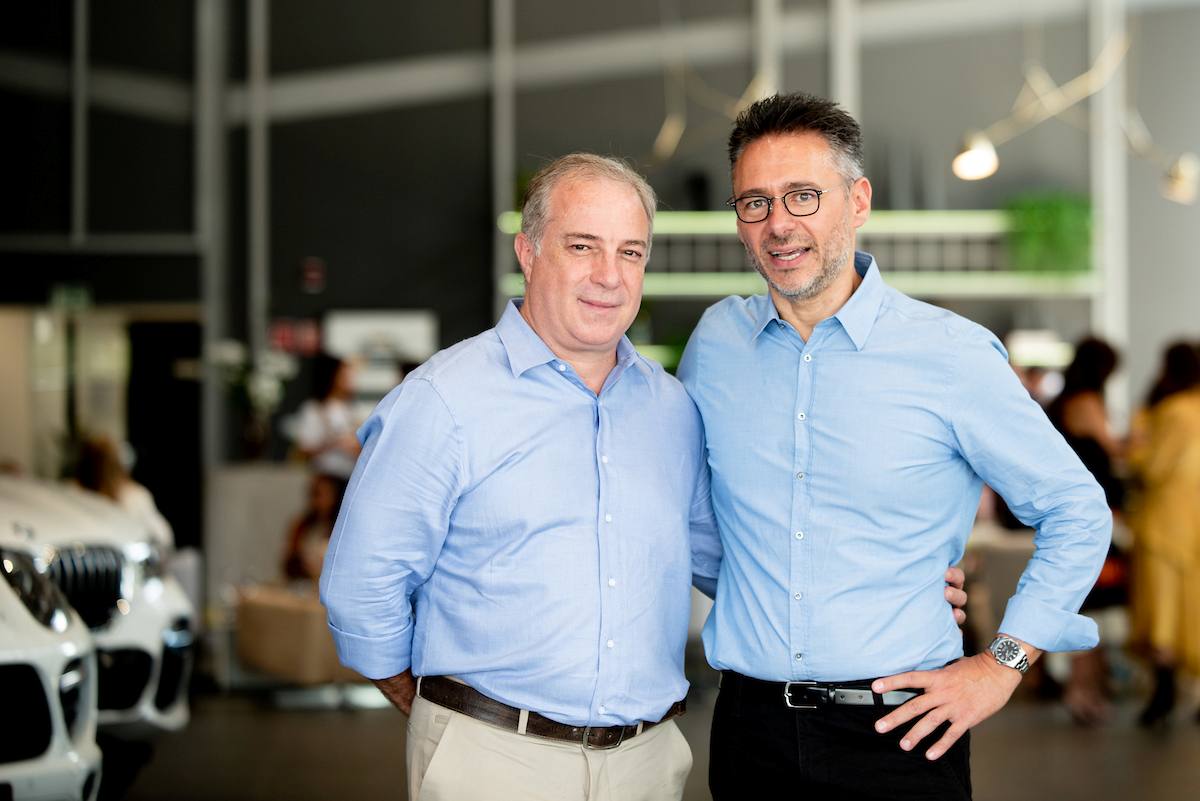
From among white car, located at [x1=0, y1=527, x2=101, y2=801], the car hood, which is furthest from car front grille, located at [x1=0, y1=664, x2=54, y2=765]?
the car hood

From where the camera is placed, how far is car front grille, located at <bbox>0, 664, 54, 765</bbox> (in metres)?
2.83

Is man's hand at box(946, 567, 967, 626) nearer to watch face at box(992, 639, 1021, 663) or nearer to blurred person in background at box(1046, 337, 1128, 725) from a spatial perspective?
watch face at box(992, 639, 1021, 663)

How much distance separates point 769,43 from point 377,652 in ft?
24.1

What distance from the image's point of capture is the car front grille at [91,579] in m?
3.60

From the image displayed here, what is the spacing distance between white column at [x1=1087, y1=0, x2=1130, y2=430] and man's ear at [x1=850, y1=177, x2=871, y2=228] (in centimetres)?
669

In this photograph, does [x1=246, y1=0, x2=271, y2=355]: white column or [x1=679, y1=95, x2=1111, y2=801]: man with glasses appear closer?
[x1=679, y1=95, x2=1111, y2=801]: man with glasses

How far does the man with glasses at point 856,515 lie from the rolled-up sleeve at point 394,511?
1.43ft

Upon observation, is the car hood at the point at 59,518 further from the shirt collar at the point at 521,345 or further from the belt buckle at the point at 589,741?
the belt buckle at the point at 589,741

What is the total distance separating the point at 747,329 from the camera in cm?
200

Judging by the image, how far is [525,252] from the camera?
6.53 ft

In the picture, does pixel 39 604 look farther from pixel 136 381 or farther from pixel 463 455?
pixel 136 381

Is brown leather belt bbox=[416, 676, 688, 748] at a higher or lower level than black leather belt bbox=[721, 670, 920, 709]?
lower

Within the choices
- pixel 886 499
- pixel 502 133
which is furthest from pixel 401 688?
pixel 502 133

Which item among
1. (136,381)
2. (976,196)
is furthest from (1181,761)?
(136,381)
